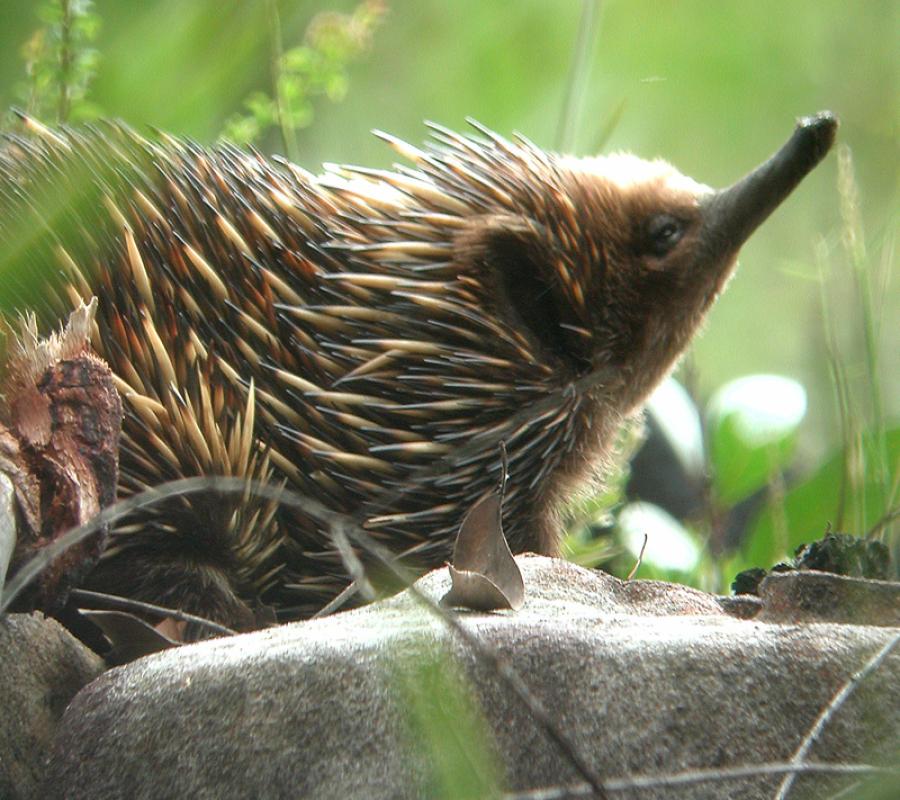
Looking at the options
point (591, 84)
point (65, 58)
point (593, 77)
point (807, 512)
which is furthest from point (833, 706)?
point (591, 84)

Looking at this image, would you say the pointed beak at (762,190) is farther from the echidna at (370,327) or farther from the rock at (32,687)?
the rock at (32,687)

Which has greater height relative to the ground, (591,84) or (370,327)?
(591,84)

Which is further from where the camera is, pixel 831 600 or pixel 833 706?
pixel 831 600

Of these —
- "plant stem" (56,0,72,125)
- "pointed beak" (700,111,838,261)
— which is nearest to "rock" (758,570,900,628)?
"pointed beak" (700,111,838,261)

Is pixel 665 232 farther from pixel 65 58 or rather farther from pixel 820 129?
pixel 65 58

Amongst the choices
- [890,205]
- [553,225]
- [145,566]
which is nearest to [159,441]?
[145,566]

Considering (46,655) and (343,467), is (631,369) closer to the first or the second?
(343,467)

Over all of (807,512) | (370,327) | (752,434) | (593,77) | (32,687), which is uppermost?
(593,77)

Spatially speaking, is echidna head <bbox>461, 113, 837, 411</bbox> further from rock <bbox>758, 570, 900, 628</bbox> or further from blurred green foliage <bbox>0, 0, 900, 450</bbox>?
rock <bbox>758, 570, 900, 628</bbox>
